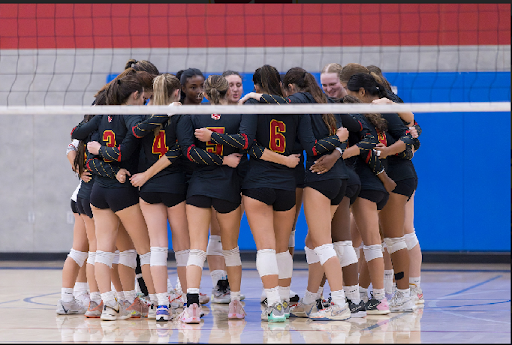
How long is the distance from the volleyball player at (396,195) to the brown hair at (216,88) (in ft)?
3.10

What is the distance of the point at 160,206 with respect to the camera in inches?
168

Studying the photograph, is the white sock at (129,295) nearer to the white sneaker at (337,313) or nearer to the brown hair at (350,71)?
the white sneaker at (337,313)

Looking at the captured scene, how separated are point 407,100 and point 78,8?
450cm

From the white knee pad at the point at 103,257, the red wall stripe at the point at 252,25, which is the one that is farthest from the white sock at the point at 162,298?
the red wall stripe at the point at 252,25

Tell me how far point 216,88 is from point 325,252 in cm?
135

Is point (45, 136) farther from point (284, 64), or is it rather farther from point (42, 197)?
point (284, 64)

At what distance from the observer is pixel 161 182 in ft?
13.8

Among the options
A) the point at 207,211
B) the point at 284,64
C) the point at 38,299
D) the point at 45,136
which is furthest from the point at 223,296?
the point at 45,136

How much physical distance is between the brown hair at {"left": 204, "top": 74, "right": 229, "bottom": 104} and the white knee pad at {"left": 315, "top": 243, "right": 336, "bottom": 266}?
123cm

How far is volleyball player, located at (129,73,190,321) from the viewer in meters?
4.20

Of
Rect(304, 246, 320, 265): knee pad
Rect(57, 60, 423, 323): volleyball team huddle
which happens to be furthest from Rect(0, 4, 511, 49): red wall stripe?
Rect(304, 246, 320, 265): knee pad

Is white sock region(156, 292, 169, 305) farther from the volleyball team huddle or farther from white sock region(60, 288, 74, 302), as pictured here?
white sock region(60, 288, 74, 302)

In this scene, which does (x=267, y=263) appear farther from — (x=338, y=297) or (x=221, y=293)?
(x=221, y=293)

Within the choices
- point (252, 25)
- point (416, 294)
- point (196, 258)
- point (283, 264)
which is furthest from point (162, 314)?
point (252, 25)
